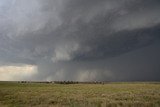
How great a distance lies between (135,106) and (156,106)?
275 centimetres

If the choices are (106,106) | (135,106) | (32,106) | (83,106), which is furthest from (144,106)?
(32,106)

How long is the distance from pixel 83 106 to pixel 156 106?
7.53m

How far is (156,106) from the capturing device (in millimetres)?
26734

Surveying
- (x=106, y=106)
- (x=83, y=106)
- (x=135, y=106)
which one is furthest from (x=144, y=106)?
(x=83, y=106)

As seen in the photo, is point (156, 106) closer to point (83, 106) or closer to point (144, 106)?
point (144, 106)

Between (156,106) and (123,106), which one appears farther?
(123,106)

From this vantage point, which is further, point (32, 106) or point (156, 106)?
point (32, 106)

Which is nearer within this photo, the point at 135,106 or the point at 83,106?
the point at 83,106

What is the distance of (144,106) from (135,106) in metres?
1.04

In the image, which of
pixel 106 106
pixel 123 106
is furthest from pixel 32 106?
pixel 123 106

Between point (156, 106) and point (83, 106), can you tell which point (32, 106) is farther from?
point (156, 106)

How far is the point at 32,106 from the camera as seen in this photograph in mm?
30078

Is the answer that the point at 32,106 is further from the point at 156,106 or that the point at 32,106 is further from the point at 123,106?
the point at 156,106

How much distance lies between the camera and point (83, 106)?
88.9 feet
